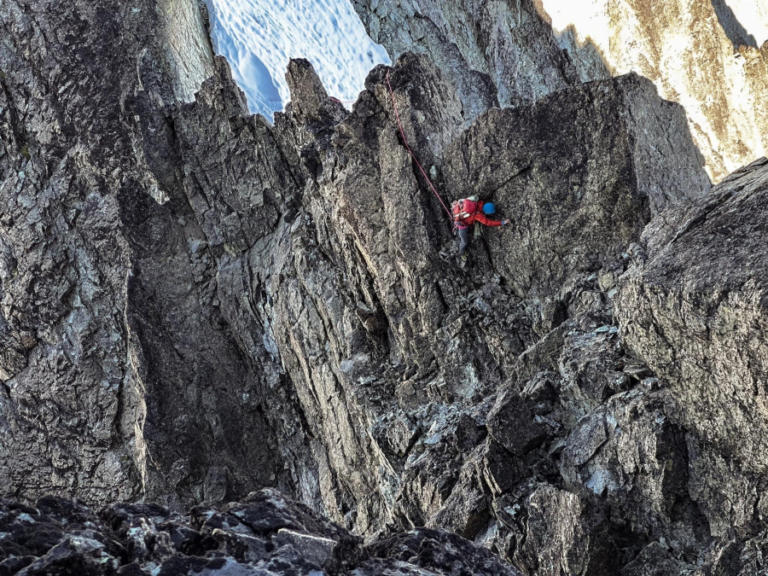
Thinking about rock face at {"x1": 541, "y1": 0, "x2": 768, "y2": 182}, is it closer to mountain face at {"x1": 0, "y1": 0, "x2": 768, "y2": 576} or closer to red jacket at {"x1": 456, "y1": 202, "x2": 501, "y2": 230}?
mountain face at {"x1": 0, "y1": 0, "x2": 768, "y2": 576}

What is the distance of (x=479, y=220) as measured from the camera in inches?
933

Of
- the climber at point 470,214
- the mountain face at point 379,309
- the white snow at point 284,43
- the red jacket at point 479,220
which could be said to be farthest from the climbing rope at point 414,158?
the white snow at point 284,43

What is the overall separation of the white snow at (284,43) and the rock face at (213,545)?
40337mm

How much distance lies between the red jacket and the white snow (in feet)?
84.8

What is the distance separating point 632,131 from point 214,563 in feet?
59.7

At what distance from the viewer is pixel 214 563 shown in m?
8.58

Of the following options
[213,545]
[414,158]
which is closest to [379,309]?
[414,158]

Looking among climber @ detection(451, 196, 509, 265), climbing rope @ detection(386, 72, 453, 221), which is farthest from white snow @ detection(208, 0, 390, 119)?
climber @ detection(451, 196, 509, 265)

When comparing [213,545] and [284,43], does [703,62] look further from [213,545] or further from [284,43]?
[213,545]

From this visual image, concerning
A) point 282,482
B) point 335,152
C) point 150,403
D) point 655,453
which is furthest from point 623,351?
point 150,403

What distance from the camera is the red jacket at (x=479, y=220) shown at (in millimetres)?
→ 23641

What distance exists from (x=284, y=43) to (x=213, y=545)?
143 ft

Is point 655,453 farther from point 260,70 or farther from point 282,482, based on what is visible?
point 260,70

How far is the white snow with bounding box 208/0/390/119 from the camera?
47344 millimetres
